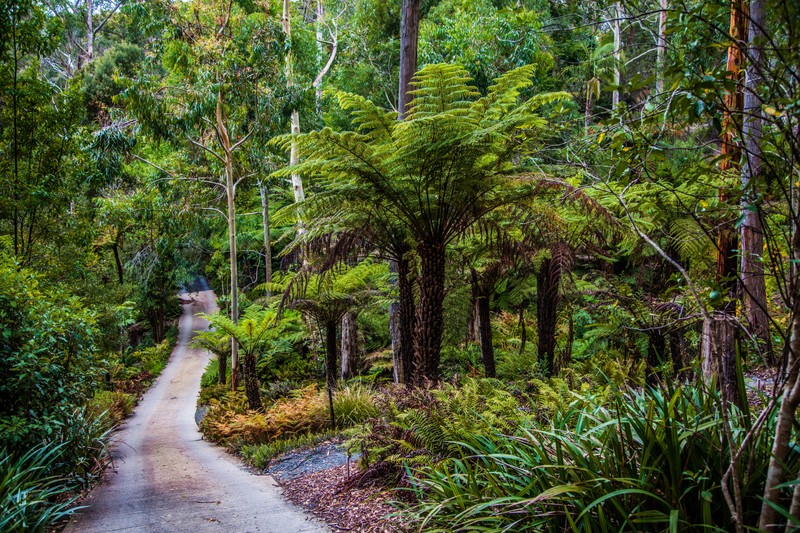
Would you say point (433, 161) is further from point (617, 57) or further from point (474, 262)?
point (617, 57)

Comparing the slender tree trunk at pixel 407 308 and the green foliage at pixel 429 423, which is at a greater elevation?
the slender tree trunk at pixel 407 308

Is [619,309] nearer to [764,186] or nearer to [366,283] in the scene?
[366,283]

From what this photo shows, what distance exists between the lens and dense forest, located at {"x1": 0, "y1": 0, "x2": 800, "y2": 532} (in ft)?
7.64

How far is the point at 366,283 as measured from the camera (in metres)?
9.13

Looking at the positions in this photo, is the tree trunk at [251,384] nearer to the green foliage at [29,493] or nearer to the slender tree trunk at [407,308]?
the slender tree trunk at [407,308]

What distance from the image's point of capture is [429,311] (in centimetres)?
542

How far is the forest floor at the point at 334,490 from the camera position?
403 centimetres

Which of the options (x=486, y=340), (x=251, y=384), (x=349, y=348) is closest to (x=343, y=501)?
(x=486, y=340)

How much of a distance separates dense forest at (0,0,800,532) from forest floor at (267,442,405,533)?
0.27ft

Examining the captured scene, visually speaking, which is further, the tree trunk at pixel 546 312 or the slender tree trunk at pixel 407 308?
the tree trunk at pixel 546 312

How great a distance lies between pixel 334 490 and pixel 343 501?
1.27 feet

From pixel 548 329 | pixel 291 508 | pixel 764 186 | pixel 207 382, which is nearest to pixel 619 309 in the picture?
pixel 548 329

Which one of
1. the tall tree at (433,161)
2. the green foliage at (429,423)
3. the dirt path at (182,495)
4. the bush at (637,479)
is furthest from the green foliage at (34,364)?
the bush at (637,479)

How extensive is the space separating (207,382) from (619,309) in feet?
43.2
